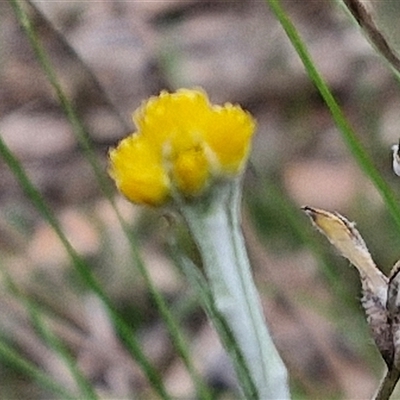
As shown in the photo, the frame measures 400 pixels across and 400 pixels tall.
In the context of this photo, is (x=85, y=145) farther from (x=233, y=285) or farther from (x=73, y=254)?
(x=233, y=285)

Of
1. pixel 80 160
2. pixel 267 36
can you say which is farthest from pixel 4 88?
pixel 267 36

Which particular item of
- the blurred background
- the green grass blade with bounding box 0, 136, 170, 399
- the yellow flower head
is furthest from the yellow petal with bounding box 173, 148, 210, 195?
the blurred background

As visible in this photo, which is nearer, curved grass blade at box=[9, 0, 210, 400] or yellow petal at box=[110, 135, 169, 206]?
yellow petal at box=[110, 135, 169, 206]

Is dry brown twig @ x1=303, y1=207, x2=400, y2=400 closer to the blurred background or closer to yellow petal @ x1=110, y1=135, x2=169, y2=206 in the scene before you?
yellow petal @ x1=110, y1=135, x2=169, y2=206

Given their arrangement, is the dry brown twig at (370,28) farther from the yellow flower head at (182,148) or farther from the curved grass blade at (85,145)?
the curved grass blade at (85,145)

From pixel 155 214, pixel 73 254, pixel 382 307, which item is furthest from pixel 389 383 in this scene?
pixel 155 214

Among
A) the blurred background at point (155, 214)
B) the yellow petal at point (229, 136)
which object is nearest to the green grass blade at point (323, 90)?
the yellow petal at point (229, 136)
